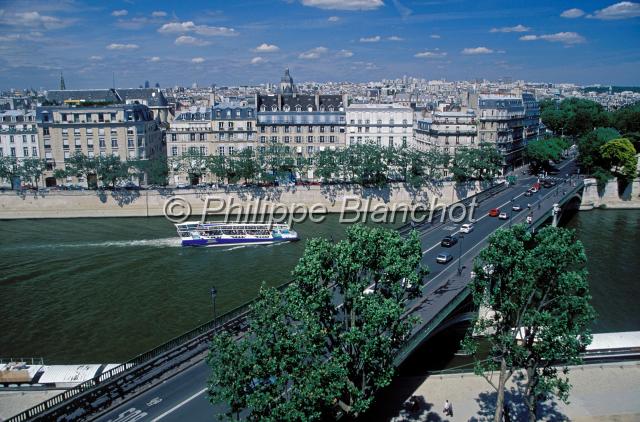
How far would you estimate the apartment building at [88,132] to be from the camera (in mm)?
70375

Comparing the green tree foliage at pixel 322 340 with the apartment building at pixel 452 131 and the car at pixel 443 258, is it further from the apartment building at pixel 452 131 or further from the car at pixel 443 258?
the apartment building at pixel 452 131

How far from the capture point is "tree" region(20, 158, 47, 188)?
6594 cm

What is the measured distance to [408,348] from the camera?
995 inches

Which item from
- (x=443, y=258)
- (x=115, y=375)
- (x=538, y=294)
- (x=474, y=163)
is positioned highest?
(x=474, y=163)

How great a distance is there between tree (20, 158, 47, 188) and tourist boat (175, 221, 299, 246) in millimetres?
25236

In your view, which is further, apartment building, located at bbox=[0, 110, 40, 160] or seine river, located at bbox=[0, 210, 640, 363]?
apartment building, located at bbox=[0, 110, 40, 160]

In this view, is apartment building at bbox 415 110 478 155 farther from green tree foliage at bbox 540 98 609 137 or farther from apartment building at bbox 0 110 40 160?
apartment building at bbox 0 110 40 160

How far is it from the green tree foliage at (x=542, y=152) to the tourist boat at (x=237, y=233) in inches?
1692

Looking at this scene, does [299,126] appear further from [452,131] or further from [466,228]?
[466,228]

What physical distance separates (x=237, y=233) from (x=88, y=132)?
31.0 metres

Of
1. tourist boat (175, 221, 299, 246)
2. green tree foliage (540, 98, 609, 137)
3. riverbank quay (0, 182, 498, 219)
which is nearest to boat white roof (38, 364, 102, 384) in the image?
tourist boat (175, 221, 299, 246)

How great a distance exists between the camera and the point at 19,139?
73.4m

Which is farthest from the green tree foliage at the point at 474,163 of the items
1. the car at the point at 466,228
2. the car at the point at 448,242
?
the car at the point at 448,242

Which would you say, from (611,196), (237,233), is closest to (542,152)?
(611,196)
